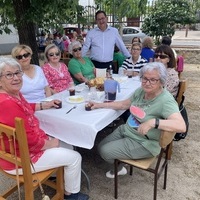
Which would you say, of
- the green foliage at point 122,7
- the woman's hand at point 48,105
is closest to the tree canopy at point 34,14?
the green foliage at point 122,7

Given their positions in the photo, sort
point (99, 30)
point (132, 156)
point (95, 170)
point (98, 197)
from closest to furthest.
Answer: point (132, 156) < point (98, 197) < point (95, 170) < point (99, 30)

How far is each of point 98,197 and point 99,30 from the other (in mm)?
2944

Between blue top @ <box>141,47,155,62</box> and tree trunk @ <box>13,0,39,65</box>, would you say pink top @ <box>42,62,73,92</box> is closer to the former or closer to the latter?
tree trunk @ <box>13,0,39,65</box>

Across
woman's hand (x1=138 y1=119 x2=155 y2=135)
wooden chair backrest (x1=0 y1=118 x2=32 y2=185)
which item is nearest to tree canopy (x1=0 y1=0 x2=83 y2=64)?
woman's hand (x1=138 y1=119 x2=155 y2=135)

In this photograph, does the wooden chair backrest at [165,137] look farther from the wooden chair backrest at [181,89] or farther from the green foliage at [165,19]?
the green foliage at [165,19]

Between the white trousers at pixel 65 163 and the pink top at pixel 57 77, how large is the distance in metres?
1.49

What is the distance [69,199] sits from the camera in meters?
2.10

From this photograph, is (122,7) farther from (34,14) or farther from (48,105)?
(48,105)

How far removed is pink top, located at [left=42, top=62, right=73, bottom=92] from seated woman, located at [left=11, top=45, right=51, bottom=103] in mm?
236

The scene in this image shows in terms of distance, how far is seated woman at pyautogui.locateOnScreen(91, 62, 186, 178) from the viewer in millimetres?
1919

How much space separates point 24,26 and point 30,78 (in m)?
1.72

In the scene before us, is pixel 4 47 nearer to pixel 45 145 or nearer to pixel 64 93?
pixel 64 93

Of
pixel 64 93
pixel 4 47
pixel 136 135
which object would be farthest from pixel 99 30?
pixel 4 47

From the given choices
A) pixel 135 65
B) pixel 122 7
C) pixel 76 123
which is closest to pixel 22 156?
pixel 76 123
